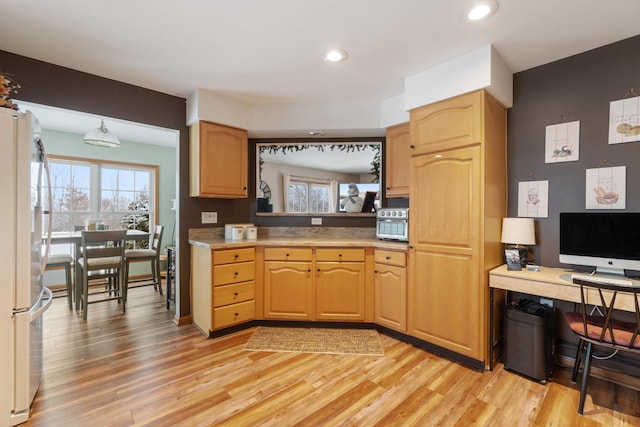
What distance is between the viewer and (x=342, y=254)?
9.59 feet

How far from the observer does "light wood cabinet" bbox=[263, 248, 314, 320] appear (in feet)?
9.67

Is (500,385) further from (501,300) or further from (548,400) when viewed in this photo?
(501,300)

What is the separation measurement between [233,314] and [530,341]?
8.11 ft

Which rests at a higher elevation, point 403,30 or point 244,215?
point 403,30

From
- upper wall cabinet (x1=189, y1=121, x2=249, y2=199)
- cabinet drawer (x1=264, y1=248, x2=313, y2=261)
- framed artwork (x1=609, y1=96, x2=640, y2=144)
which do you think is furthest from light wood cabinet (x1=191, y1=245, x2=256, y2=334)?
framed artwork (x1=609, y1=96, x2=640, y2=144)

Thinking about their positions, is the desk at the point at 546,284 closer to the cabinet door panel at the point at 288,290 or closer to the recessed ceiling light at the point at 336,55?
the cabinet door panel at the point at 288,290

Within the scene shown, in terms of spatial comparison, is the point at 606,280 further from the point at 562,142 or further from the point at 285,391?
the point at 285,391

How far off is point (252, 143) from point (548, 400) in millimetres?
3546

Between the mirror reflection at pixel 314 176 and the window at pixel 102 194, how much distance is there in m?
2.70

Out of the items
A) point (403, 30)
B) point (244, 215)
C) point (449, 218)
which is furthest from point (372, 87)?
point (244, 215)

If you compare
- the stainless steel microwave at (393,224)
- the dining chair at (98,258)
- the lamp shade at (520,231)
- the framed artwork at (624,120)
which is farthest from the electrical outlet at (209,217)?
the framed artwork at (624,120)

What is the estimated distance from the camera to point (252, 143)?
3.60m

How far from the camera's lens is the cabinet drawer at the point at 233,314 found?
2.76 m

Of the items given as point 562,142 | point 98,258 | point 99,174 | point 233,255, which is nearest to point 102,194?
point 99,174
